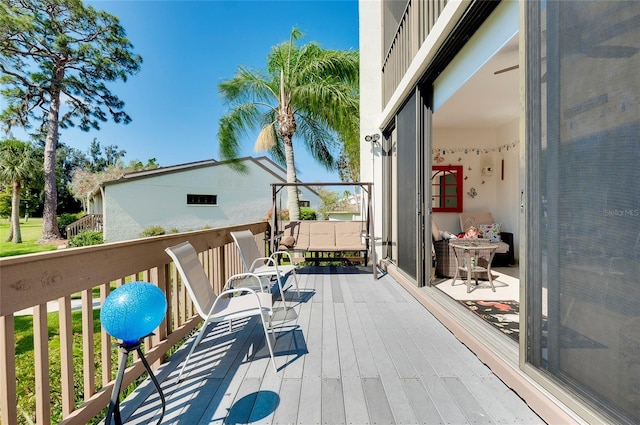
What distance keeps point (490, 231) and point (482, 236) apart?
1.24 feet

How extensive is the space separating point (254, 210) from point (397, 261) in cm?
1319

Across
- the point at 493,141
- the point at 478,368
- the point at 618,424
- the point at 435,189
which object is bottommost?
the point at 478,368

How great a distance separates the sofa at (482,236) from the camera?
183 inches

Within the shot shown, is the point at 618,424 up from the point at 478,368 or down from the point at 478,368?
up

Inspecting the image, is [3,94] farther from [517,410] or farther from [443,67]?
[517,410]

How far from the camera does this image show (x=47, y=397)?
1.44m

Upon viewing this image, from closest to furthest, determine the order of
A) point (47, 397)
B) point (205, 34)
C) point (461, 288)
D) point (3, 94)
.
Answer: point (47, 397) < point (461, 288) < point (205, 34) < point (3, 94)

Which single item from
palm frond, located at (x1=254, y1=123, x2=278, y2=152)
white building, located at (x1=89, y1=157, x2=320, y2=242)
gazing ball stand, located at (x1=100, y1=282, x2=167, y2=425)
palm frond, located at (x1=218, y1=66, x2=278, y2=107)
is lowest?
gazing ball stand, located at (x1=100, y1=282, x2=167, y2=425)

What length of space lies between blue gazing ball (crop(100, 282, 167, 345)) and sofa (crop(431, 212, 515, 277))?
389 cm

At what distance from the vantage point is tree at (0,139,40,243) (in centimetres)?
1609

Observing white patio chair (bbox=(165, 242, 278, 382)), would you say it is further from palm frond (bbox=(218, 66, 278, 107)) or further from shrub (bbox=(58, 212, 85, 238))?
shrub (bbox=(58, 212, 85, 238))

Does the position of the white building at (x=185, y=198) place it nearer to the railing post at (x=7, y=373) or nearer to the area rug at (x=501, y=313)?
the area rug at (x=501, y=313)

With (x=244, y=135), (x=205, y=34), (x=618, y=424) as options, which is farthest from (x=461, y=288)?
(x=205, y=34)

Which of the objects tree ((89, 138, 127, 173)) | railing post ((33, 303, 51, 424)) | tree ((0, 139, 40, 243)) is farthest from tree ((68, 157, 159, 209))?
railing post ((33, 303, 51, 424))
